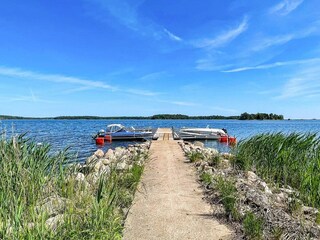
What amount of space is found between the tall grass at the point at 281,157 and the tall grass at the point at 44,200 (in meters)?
5.24

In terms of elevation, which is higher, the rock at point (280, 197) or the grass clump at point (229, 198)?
the grass clump at point (229, 198)

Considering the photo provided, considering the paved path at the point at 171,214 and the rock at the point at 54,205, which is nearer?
the rock at the point at 54,205

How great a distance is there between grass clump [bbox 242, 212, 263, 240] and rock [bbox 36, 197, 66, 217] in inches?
94.2

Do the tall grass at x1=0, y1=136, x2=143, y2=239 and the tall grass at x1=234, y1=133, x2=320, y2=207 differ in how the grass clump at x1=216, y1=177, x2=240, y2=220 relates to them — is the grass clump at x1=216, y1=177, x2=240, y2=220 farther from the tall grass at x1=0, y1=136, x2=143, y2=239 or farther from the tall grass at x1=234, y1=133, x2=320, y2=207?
the tall grass at x1=234, y1=133, x2=320, y2=207

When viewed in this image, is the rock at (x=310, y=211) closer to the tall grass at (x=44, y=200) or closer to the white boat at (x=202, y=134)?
the tall grass at (x=44, y=200)

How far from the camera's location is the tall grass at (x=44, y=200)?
120 inches

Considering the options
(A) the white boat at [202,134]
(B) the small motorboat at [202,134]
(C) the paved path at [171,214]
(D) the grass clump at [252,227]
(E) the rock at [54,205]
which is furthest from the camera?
(A) the white boat at [202,134]

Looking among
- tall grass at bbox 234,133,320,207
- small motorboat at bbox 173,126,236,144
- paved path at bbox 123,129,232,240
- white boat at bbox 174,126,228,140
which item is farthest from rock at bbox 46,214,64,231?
white boat at bbox 174,126,228,140

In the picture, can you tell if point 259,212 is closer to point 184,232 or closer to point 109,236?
point 184,232

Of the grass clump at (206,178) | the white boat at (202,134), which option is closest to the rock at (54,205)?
the grass clump at (206,178)

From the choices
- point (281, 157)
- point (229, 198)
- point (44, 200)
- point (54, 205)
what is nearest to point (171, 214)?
point (229, 198)

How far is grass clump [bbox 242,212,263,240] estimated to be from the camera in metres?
3.89

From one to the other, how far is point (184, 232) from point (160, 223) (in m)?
0.49

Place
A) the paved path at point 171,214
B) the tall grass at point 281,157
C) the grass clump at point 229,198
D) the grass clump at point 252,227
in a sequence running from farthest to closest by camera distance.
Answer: the tall grass at point 281,157
the grass clump at point 229,198
the paved path at point 171,214
the grass clump at point 252,227
